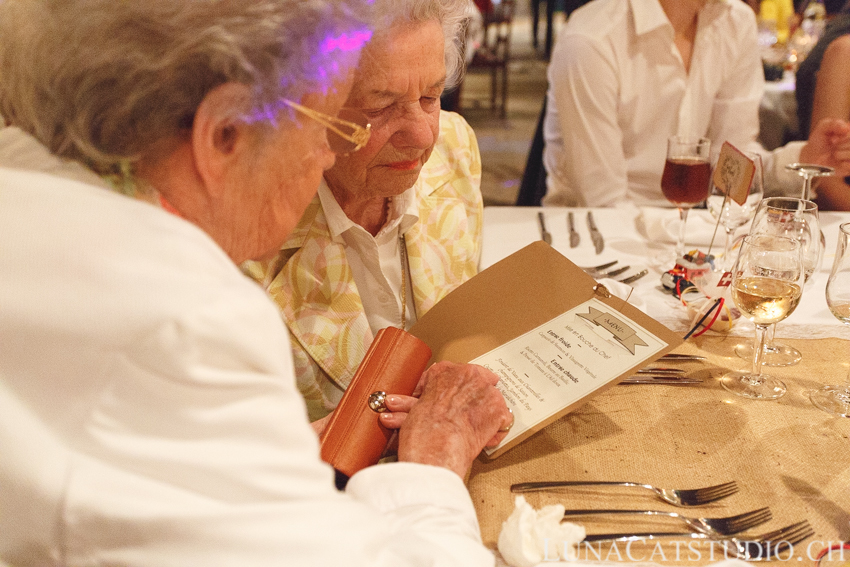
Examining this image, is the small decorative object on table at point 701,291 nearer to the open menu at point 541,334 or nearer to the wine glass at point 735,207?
the wine glass at point 735,207

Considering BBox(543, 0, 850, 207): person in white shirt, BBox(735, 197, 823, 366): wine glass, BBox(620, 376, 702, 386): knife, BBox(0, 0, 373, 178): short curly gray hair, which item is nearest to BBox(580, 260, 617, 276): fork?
BBox(735, 197, 823, 366): wine glass

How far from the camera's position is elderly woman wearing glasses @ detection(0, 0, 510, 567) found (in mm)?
589

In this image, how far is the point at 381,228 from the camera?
156 cm

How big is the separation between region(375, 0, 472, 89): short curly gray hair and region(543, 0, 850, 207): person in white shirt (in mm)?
1031

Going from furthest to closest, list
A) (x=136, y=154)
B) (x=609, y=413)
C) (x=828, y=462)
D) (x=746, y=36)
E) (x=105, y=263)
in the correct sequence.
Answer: (x=746, y=36), (x=609, y=413), (x=828, y=462), (x=136, y=154), (x=105, y=263)

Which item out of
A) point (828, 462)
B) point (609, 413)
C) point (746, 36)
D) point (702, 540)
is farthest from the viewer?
point (746, 36)

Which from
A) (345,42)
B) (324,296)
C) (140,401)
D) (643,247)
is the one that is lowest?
(643,247)

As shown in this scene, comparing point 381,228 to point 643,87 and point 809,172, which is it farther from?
point 643,87

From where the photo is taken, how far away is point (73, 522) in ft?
1.96

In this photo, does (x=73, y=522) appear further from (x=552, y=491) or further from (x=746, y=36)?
(x=746, y=36)

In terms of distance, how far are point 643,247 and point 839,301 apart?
711 mm

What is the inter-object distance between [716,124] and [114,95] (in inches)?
101

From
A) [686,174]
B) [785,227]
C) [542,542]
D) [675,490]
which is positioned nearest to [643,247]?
[686,174]

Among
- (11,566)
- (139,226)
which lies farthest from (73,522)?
(139,226)
